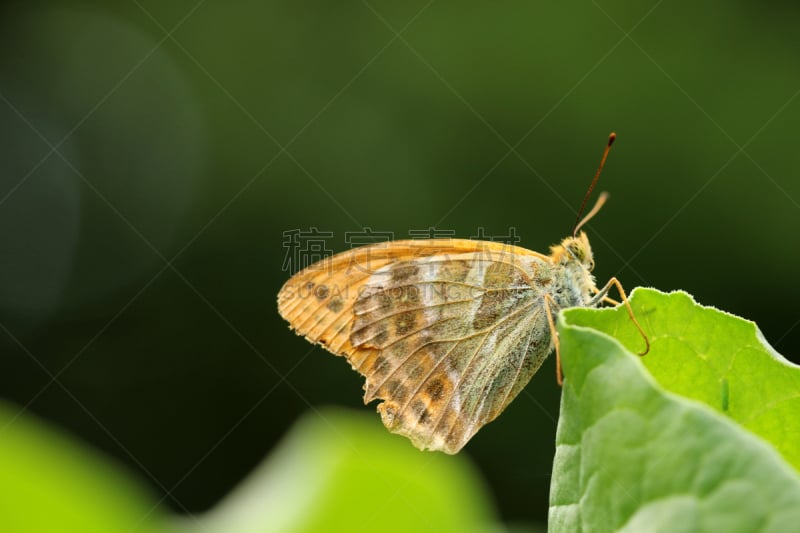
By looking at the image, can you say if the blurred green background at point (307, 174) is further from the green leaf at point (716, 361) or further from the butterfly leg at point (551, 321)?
the green leaf at point (716, 361)

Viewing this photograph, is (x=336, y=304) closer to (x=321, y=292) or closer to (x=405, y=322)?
(x=321, y=292)

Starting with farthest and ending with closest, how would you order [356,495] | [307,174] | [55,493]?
[307,174]
[356,495]
[55,493]

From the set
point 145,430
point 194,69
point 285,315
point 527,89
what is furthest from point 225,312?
point 285,315

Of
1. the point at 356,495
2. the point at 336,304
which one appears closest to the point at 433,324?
the point at 336,304

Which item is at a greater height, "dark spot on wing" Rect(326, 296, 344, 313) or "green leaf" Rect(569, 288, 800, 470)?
"green leaf" Rect(569, 288, 800, 470)

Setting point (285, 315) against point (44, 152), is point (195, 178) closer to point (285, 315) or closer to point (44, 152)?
point (44, 152)

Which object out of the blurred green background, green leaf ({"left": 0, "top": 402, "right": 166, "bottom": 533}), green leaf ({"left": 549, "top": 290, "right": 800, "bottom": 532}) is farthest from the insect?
the blurred green background

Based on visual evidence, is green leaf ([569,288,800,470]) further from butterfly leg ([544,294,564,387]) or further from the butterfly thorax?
the butterfly thorax
